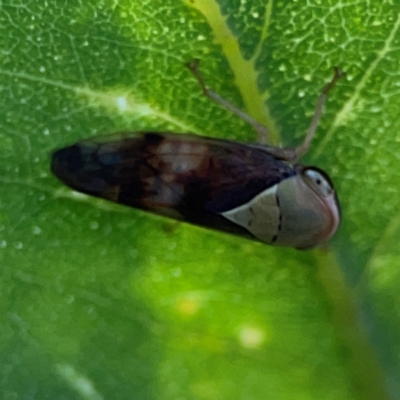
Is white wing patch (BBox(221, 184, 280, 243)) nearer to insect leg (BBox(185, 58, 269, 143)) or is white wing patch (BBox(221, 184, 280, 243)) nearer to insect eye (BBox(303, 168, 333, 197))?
insect eye (BBox(303, 168, 333, 197))

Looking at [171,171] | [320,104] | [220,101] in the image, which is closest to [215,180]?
[171,171]

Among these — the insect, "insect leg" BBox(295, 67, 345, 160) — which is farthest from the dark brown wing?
"insect leg" BBox(295, 67, 345, 160)

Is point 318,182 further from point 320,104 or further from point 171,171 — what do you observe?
point 171,171

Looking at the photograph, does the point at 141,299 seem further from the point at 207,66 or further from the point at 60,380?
the point at 207,66

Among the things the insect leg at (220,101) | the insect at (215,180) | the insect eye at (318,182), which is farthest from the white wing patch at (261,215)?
the insect leg at (220,101)

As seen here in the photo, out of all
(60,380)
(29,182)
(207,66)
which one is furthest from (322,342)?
(29,182)

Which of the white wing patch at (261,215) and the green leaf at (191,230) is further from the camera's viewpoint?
the white wing patch at (261,215)

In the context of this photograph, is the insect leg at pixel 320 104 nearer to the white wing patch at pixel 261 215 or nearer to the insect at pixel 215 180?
the insect at pixel 215 180
